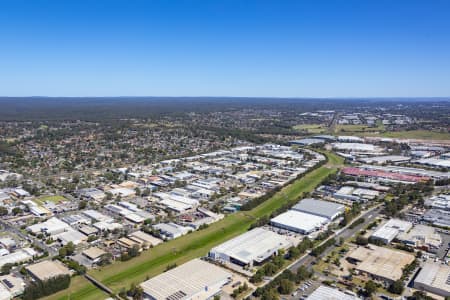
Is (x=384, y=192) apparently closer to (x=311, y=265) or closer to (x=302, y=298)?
(x=311, y=265)

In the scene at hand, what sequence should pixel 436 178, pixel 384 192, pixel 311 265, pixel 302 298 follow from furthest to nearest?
pixel 436 178
pixel 384 192
pixel 311 265
pixel 302 298

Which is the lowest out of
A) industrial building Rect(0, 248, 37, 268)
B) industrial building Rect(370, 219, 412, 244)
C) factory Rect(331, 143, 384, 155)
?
industrial building Rect(0, 248, 37, 268)

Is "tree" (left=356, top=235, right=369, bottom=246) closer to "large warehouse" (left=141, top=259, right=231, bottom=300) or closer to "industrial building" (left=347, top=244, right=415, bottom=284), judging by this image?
"industrial building" (left=347, top=244, right=415, bottom=284)

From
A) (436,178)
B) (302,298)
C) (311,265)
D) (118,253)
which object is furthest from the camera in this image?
(436,178)

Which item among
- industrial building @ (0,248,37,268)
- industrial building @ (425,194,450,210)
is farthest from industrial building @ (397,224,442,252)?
industrial building @ (0,248,37,268)

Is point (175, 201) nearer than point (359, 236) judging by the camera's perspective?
No

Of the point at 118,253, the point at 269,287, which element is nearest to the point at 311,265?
the point at 269,287

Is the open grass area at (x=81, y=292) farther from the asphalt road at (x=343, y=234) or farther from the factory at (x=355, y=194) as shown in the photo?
the factory at (x=355, y=194)
